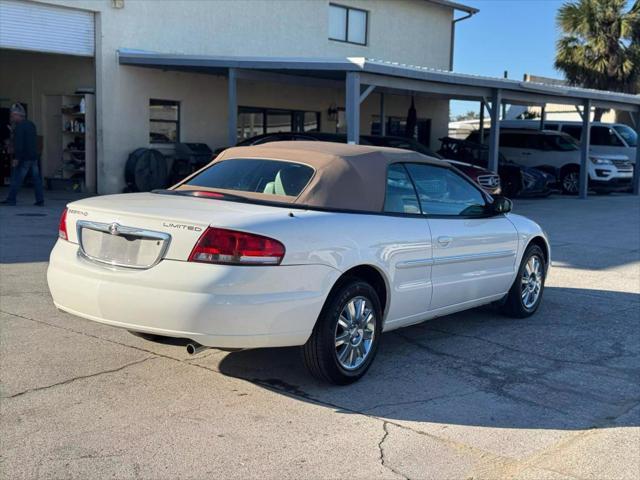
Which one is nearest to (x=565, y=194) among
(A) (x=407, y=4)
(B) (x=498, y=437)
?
(A) (x=407, y=4)

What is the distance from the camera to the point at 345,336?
4.91 m

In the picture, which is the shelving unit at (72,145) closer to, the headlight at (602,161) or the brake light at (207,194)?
the brake light at (207,194)

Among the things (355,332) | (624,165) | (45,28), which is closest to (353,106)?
(45,28)

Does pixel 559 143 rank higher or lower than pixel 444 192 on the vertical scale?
higher

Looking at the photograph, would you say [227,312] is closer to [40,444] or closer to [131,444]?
[131,444]

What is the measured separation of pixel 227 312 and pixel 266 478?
3.36 feet

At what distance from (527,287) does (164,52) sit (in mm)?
12835

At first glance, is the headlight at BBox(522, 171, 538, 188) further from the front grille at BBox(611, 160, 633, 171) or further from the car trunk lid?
the car trunk lid

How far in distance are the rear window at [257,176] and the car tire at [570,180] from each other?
19.1 m

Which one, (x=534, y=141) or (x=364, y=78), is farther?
(x=534, y=141)

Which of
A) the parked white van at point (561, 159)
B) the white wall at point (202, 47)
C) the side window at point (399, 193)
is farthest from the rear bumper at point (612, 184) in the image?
the side window at point (399, 193)

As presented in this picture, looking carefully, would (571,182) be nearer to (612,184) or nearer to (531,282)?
(612,184)

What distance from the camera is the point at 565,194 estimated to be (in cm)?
2316

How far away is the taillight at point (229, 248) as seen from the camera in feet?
14.1
